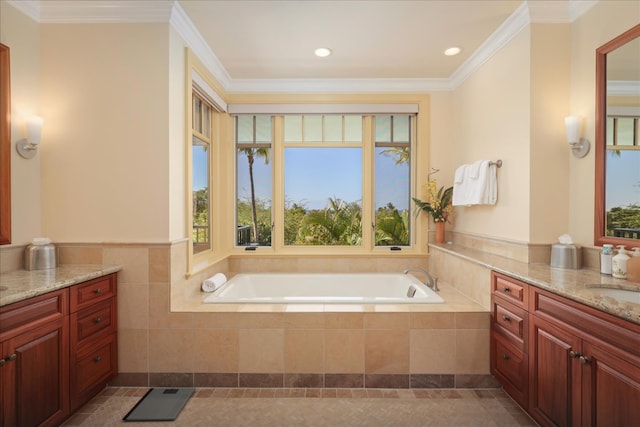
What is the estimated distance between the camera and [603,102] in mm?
2023

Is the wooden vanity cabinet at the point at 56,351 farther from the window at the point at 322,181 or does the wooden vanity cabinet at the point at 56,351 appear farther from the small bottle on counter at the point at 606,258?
the small bottle on counter at the point at 606,258

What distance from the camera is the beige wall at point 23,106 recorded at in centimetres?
211

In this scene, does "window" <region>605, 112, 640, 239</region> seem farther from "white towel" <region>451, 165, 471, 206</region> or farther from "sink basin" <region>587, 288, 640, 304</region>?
"white towel" <region>451, 165, 471, 206</region>

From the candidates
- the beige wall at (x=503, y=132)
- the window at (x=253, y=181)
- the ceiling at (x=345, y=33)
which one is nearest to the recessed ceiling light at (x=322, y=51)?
the ceiling at (x=345, y=33)

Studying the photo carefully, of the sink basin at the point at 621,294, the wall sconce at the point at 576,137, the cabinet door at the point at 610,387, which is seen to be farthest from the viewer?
the wall sconce at the point at 576,137

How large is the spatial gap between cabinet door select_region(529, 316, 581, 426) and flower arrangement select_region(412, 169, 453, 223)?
65.6 inches

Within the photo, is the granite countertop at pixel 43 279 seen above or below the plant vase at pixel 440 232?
below

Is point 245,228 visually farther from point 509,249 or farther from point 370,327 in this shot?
point 509,249

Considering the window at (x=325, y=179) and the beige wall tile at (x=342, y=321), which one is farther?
the window at (x=325, y=179)

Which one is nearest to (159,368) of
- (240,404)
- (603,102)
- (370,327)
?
(240,404)

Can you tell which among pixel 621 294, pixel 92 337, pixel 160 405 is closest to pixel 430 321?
pixel 621 294

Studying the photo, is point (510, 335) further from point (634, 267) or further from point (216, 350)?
point (216, 350)

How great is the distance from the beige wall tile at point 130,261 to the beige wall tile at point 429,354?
188 centimetres

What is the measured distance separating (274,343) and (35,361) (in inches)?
49.8
